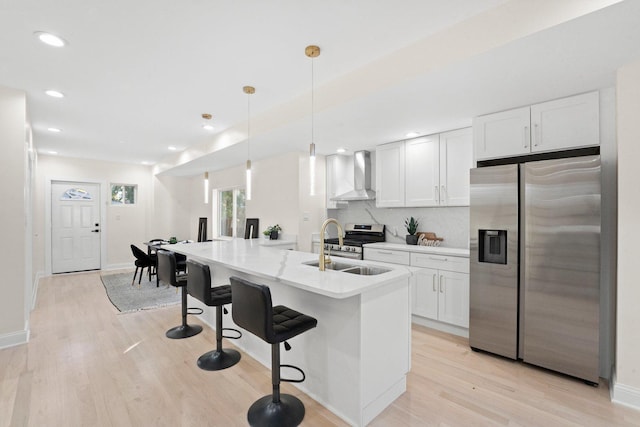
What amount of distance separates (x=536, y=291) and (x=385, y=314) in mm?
1509

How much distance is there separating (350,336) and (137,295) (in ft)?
14.4

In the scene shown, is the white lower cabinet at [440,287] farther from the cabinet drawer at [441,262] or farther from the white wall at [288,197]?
the white wall at [288,197]

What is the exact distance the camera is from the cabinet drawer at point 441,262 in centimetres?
325

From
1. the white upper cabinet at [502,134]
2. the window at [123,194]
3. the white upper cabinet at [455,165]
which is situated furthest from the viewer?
the window at [123,194]

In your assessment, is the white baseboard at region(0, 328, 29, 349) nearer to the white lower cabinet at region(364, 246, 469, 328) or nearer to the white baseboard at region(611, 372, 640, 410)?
the white lower cabinet at region(364, 246, 469, 328)

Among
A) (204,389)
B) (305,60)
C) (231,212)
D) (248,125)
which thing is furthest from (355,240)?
(231,212)

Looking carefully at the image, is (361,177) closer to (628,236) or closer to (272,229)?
(272,229)

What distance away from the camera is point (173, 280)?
10.1 ft

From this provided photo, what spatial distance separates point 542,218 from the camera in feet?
8.39

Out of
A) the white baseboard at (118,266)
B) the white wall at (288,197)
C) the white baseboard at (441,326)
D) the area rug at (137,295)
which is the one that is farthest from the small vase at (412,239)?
the white baseboard at (118,266)

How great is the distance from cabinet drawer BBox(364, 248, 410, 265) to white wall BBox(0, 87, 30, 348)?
393 cm

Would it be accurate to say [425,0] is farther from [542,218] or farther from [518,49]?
[542,218]

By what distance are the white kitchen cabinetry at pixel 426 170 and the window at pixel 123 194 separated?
21.3 feet

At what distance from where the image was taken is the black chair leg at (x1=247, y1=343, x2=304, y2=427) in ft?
6.26
